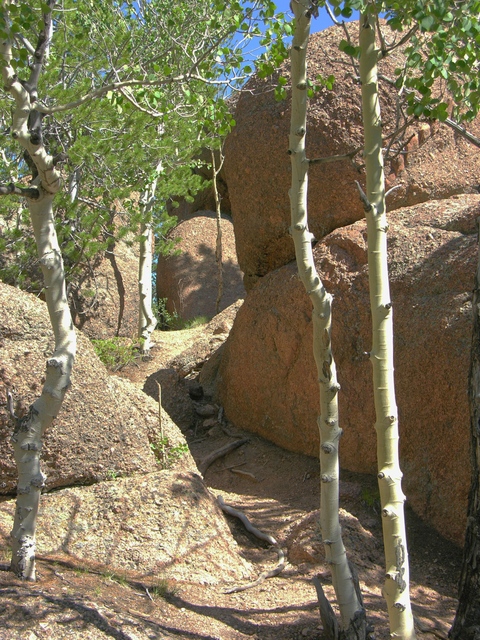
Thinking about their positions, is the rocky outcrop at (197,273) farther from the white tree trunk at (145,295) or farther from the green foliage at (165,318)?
the white tree trunk at (145,295)

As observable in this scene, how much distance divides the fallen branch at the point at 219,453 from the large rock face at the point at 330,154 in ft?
6.59

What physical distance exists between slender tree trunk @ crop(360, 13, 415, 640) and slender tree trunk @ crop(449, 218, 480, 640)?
1.27 feet

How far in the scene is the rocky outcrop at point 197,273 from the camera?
15016 mm

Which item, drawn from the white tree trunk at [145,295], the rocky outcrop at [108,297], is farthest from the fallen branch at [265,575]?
the rocky outcrop at [108,297]

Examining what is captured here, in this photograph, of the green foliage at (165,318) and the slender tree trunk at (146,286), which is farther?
the green foliage at (165,318)

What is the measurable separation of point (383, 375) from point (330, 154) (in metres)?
4.23

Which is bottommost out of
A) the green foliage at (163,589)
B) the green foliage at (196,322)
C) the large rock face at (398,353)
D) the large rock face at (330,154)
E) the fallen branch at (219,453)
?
the green foliage at (163,589)

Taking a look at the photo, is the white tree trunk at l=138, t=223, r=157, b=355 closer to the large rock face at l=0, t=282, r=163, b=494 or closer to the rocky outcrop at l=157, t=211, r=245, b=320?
the rocky outcrop at l=157, t=211, r=245, b=320

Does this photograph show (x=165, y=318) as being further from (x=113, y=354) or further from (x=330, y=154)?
(x=330, y=154)

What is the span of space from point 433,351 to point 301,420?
1888mm

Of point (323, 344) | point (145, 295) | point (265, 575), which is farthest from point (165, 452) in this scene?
point (145, 295)

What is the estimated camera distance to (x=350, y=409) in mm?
6535

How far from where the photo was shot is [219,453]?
7.49m

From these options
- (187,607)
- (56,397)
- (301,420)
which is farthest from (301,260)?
(301,420)
